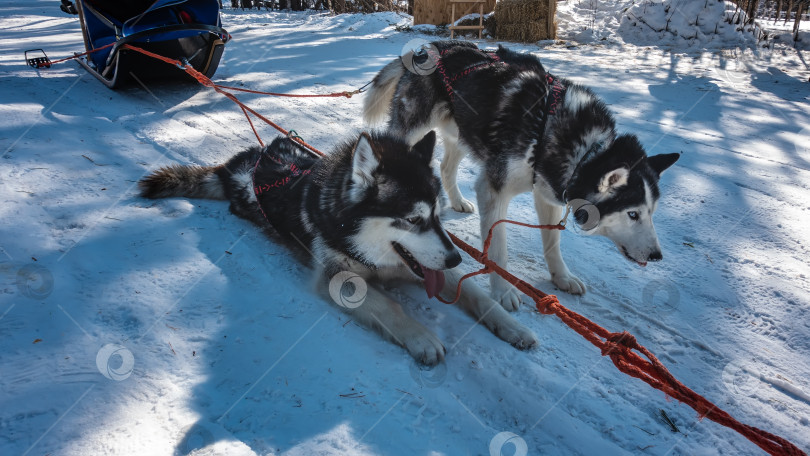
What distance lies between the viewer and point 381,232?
224 centimetres

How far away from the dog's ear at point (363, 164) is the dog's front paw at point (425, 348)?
78cm

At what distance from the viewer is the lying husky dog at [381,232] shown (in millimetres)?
2150

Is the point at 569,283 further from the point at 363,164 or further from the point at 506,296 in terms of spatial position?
the point at 363,164

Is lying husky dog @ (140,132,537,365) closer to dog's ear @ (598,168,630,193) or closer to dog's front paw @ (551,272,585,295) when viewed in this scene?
dog's front paw @ (551,272,585,295)

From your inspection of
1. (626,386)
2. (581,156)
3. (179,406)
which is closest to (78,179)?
(179,406)

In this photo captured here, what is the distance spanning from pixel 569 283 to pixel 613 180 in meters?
0.80

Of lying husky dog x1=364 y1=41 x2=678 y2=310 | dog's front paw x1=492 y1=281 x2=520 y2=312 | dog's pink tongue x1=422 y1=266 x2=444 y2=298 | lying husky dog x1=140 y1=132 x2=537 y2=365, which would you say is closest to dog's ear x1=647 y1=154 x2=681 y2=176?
lying husky dog x1=364 y1=41 x2=678 y2=310

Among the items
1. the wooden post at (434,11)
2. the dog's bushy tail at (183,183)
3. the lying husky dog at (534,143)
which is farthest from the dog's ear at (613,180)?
the wooden post at (434,11)

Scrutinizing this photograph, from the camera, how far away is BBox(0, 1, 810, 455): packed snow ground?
63.6 inches

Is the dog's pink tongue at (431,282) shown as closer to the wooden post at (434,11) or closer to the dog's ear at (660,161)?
the dog's ear at (660,161)

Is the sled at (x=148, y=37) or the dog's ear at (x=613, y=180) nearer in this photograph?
the dog's ear at (x=613, y=180)

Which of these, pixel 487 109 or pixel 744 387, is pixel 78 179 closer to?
pixel 487 109

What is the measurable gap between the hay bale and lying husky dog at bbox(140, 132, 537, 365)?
896cm

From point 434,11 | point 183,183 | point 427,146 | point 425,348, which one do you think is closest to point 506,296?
point 425,348
